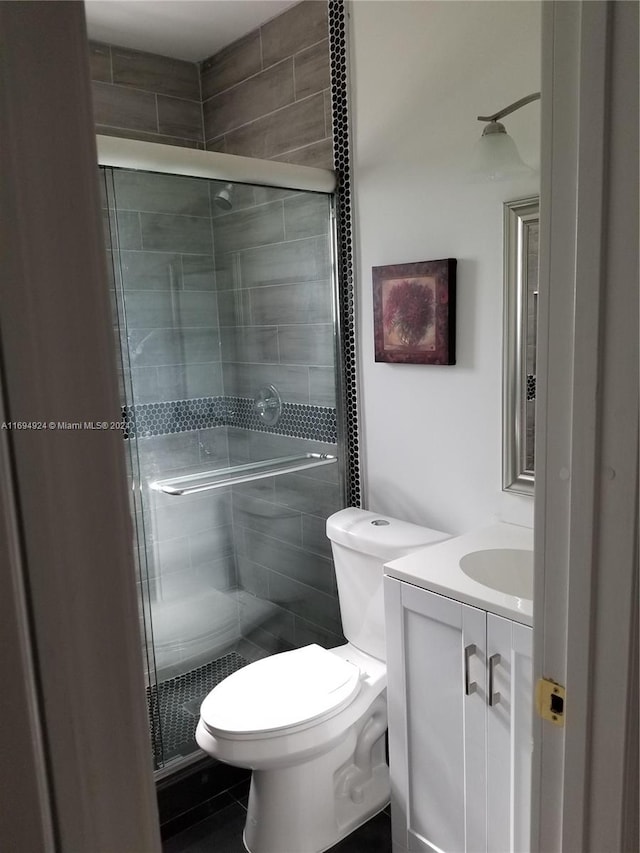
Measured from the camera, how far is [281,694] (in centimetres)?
188

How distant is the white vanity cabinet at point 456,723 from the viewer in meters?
1.46

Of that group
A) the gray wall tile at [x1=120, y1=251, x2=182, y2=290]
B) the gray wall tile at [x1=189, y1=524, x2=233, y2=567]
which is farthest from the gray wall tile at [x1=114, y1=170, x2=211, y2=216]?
the gray wall tile at [x1=189, y1=524, x2=233, y2=567]

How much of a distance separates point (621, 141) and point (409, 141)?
144cm

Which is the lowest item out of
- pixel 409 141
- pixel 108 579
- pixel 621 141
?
pixel 108 579

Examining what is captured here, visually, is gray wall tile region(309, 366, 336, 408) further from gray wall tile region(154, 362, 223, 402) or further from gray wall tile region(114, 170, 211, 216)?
gray wall tile region(114, 170, 211, 216)

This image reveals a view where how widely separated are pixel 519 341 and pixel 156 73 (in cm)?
190

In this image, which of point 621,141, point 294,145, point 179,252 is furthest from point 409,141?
point 621,141

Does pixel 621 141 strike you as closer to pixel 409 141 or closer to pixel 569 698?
pixel 569 698

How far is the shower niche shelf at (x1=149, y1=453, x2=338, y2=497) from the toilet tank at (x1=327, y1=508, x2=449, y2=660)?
327 millimetres

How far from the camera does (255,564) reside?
104 inches

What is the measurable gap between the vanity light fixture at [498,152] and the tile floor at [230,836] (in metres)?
1.92

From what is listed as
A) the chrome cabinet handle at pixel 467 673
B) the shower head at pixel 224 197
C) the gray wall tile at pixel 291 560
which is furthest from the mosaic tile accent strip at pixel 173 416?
the chrome cabinet handle at pixel 467 673

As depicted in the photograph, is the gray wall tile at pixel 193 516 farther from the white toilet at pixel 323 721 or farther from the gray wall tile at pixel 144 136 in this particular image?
the gray wall tile at pixel 144 136

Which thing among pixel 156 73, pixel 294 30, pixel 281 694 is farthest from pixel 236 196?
pixel 281 694
